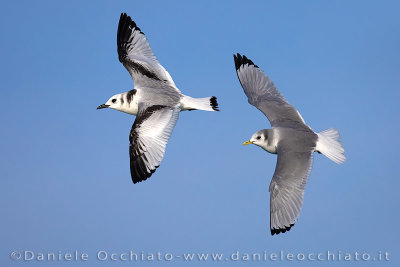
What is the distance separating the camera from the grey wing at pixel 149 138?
6848mm

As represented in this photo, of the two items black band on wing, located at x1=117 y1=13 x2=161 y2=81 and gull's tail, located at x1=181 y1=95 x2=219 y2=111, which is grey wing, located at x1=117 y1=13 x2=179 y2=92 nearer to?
black band on wing, located at x1=117 y1=13 x2=161 y2=81

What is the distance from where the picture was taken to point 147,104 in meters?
7.24

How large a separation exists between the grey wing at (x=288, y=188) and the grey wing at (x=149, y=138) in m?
1.25

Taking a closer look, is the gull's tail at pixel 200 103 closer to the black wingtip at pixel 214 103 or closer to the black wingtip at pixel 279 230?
the black wingtip at pixel 214 103

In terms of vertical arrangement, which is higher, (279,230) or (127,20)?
(127,20)

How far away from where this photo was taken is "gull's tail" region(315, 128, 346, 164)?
22.8ft

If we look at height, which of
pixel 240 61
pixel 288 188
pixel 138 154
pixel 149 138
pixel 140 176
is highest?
pixel 240 61

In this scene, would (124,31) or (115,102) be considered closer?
(115,102)

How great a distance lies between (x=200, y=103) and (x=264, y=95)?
2.92 ft

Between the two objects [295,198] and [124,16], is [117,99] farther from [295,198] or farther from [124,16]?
[295,198]

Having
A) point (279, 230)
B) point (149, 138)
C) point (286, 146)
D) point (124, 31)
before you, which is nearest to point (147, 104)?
point (149, 138)

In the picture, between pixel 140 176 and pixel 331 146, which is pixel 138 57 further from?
pixel 331 146

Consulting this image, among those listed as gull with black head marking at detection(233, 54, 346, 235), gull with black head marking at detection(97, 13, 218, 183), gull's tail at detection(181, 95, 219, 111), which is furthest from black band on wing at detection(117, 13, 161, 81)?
gull with black head marking at detection(233, 54, 346, 235)

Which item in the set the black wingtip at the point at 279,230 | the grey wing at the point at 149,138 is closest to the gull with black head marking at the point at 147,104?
the grey wing at the point at 149,138
